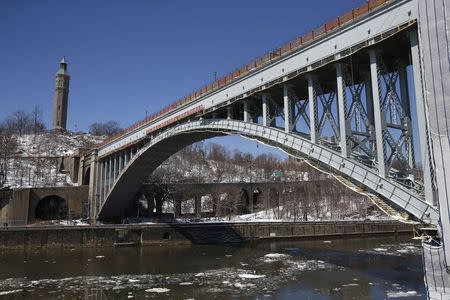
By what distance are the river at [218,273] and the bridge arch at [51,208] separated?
20942mm

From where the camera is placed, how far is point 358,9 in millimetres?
14391

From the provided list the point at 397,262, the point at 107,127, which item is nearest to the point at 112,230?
the point at 397,262

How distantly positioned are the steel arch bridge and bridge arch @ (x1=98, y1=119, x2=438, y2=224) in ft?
0.13

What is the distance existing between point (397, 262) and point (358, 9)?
17.7 meters

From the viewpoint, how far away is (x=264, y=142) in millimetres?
19781

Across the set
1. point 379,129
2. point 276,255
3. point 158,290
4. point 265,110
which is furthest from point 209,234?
point 379,129

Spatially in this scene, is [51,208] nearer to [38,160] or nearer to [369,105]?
[38,160]

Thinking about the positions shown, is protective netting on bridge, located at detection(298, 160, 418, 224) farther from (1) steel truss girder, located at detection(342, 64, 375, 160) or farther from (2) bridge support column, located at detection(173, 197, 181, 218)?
(2) bridge support column, located at detection(173, 197, 181, 218)

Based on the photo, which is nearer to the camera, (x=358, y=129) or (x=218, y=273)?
(x=358, y=129)

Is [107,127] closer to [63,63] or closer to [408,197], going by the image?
[63,63]

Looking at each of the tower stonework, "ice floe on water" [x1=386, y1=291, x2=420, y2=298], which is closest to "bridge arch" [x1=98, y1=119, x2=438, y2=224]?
"ice floe on water" [x1=386, y1=291, x2=420, y2=298]

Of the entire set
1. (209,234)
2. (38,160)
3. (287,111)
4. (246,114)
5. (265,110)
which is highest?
(38,160)

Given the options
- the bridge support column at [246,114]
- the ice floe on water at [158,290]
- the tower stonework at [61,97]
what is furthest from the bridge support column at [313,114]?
the tower stonework at [61,97]

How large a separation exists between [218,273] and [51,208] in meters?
39.8
